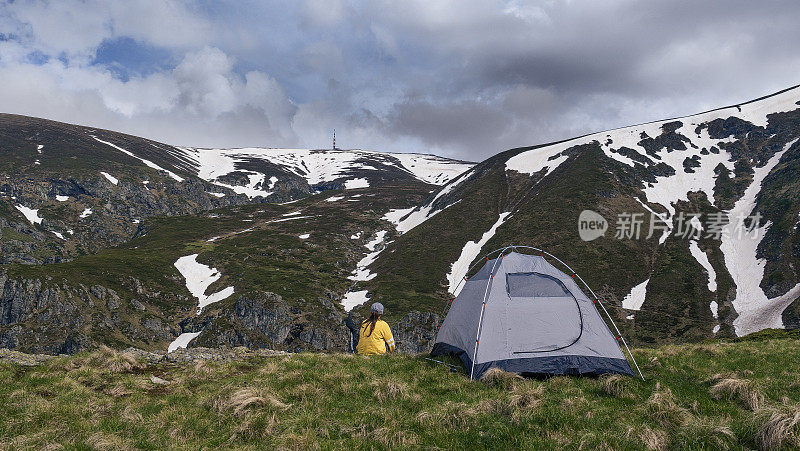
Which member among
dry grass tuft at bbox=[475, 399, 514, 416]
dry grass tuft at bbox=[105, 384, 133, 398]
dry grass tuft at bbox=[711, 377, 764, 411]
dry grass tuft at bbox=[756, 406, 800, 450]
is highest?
dry grass tuft at bbox=[756, 406, 800, 450]

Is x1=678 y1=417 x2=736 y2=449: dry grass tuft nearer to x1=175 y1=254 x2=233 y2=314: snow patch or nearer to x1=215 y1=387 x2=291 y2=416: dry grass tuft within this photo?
x1=215 y1=387 x2=291 y2=416: dry grass tuft

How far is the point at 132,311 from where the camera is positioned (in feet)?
276

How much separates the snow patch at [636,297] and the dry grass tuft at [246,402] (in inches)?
3691

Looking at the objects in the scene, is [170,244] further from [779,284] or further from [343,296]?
[779,284]

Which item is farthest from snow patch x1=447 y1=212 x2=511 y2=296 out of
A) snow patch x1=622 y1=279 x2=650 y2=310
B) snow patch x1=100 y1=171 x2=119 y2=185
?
snow patch x1=100 y1=171 x2=119 y2=185

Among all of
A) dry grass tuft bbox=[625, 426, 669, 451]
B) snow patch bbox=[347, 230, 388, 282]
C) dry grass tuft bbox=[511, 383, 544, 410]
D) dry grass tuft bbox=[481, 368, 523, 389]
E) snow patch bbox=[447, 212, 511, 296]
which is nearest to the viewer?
dry grass tuft bbox=[625, 426, 669, 451]

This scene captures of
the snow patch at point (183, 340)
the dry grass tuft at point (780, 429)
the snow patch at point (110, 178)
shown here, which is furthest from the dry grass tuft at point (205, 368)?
the snow patch at point (110, 178)

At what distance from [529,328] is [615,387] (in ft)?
10.7

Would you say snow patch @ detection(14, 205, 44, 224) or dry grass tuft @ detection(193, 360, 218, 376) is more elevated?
snow patch @ detection(14, 205, 44, 224)

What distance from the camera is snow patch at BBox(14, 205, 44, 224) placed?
152m

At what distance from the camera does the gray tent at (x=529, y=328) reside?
11398mm

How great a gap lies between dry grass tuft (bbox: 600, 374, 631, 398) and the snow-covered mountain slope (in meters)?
79.2

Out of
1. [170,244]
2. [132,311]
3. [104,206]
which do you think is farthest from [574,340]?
[104,206]

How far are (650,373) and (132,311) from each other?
101m
